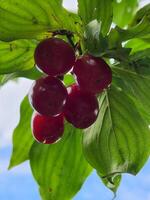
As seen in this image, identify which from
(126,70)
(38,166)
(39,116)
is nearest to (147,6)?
(126,70)

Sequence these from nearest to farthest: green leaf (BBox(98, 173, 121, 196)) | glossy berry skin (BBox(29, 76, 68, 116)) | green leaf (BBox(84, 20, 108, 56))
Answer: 1. green leaf (BBox(84, 20, 108, 56))
2. glossy berry skin (BBox(29, 76, 68, 116))
3. green leaf (BBox(98, 173, 121, 196))

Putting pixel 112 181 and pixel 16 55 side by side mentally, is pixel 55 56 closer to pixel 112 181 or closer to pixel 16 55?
pixel 16 55

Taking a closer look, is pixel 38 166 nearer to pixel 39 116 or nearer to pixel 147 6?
pixel 39 116

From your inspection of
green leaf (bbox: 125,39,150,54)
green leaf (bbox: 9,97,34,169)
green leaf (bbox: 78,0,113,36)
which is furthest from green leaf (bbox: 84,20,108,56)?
green leaf (bbox: 9,97,34,169)

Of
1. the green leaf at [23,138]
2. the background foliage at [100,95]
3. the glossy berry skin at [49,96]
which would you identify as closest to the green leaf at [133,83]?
the background foliage at [100,95]

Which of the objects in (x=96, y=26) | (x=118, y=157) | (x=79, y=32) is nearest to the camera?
(x=96, y=26)

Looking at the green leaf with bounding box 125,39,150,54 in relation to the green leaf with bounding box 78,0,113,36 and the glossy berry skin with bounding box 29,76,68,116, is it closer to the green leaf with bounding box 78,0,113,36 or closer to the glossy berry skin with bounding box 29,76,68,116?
the green leaf with bounding box 78,0,113,36

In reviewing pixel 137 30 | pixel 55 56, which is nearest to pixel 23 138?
pixel 55 56
